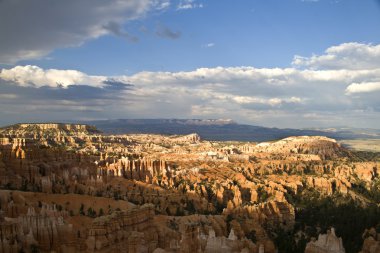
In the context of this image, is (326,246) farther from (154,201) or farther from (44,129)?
(44,129)

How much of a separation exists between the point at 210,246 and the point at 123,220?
26.8ft

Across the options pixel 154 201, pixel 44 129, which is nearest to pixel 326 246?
pixel 154 201

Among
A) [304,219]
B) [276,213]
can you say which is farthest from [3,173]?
[304,219]

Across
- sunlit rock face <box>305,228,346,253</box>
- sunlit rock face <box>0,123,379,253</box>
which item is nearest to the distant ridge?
sunlit rock face <box>0,123,379,253</box>

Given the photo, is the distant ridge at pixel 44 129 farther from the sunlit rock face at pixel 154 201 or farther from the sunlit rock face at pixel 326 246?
the sunlit rock face at pixel 326 246

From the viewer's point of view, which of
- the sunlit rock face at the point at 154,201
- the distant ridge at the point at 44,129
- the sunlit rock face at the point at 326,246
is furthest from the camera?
the distant ridge at the point at 44,129

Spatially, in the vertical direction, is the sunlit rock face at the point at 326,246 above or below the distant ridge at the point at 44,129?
below

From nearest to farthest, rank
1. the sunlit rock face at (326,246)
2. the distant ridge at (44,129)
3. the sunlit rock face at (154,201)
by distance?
the sunlit rock face at (154,201)
the sunlit rock face at (326,246)
the distant ridge at (44,129)

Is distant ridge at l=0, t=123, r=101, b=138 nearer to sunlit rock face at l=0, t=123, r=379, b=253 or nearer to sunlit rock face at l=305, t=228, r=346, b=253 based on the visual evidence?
sunlit rock face at l=0, t=123, r=379, b=253

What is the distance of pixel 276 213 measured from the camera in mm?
52906

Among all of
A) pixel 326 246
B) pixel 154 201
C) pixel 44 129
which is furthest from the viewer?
pixel 44 129

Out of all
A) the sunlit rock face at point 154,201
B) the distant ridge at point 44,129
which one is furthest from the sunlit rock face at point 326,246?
the distant ridge at point 44,129

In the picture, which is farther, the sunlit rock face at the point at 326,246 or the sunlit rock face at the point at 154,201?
the sunlit rock face at the point at 326,246

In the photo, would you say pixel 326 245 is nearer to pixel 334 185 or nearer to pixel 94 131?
pixel 334 185
